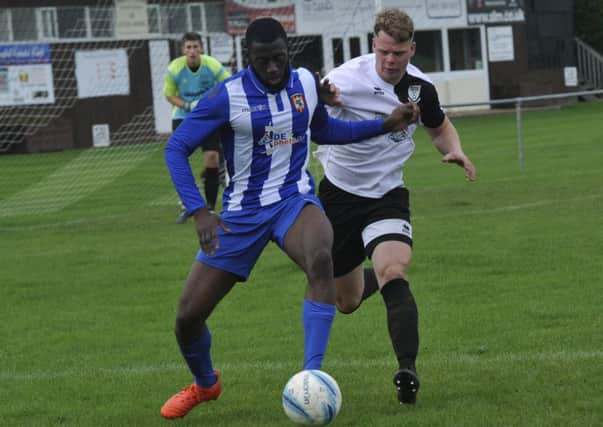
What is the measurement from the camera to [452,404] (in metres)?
5.91

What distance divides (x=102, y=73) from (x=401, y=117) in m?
28.8

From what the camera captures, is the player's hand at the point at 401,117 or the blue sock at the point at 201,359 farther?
the player's hand at the point at 401,117

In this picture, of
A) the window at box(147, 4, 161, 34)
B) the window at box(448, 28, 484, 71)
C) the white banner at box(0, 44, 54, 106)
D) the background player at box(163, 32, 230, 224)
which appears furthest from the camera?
the window at box(448, 28, 484, 71)

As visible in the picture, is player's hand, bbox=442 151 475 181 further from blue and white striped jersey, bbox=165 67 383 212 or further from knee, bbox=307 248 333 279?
knee, bbox=307 248 333 279

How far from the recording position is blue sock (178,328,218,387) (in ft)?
20.3

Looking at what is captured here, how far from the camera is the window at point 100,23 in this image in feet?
112

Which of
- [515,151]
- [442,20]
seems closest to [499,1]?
[442,20]

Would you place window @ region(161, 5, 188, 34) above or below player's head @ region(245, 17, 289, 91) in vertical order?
below

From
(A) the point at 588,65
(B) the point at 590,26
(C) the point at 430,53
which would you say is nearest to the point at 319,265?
(C) the point at 430,53

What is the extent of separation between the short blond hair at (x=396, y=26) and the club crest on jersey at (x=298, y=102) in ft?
2.33

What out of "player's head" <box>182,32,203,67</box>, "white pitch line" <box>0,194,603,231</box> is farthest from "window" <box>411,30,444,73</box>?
"player's head" <box>182,32,203,67</box>

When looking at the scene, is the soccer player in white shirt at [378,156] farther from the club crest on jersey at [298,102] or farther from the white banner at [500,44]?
the white banner at [500,44]

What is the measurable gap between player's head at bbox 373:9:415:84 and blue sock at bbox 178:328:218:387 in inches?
69.7

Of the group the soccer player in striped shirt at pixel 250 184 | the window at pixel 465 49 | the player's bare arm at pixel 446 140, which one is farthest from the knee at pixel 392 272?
the window at pixel 465 49
